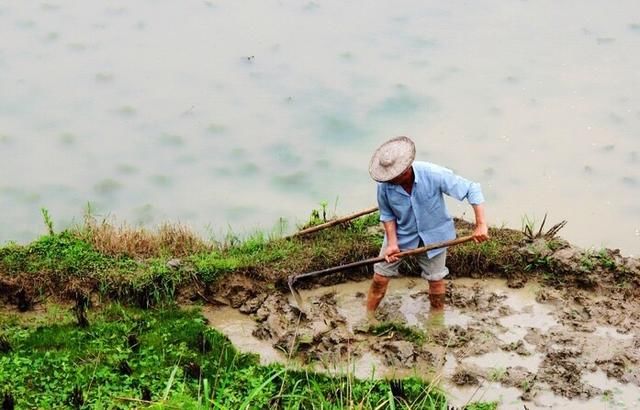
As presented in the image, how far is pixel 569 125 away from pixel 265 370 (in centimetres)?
399

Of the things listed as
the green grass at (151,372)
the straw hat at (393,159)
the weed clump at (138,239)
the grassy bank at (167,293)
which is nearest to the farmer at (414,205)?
the straw hat at (393,159)

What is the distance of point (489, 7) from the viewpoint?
9.78 m

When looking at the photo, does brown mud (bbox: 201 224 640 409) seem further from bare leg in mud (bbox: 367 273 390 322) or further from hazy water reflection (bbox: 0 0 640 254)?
hazy water reflection (bbox: 0 0 640 254)

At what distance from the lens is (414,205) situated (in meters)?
5.71

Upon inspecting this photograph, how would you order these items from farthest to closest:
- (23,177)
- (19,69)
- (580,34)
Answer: (580,34), (19,69), (23,177)

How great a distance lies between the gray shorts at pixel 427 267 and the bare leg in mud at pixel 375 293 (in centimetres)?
5

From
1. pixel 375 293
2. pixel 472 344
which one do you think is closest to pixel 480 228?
pixel 472 344

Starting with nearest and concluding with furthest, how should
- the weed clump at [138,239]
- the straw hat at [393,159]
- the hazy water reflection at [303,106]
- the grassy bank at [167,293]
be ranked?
the grassy bank at [167,293] → the straw hat at [393,159] → the weed clump at [138,239] → the hazy water reflection at [303,106]

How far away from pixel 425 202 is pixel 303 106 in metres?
2.80

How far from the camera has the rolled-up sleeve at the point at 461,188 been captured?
5543 millimetres

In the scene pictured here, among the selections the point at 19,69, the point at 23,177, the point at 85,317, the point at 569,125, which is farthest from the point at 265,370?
the point at 19,69

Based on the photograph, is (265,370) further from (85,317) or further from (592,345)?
(592,345)

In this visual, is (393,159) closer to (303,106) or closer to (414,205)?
(414,205)

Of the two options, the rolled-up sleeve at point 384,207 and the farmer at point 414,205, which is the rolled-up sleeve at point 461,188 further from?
the rolled-up sleeve at point 384,207
